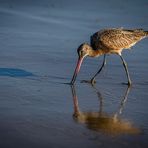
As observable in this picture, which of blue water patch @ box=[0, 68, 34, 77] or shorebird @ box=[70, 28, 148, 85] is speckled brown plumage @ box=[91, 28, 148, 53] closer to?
shorebird @ box=[70, 28, 148, 85]

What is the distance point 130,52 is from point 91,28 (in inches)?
113

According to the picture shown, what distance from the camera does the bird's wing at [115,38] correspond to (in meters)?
11.5

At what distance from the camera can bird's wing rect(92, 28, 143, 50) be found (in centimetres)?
1147

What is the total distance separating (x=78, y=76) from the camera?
1088 centimetres

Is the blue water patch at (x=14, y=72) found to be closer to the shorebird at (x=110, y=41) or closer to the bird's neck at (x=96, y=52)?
the shorebird at (x=110, y=41)

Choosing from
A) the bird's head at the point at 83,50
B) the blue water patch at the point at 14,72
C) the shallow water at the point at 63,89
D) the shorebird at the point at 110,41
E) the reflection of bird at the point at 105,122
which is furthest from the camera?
the shorebird at the point at 110,41

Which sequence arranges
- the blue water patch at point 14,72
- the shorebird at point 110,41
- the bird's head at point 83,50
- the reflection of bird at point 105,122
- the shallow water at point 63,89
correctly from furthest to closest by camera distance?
1. the shorebird at point 110,41
2. the bird's head at point 83,50
3. the blue water patch at point 14,72
4. the reflection of bird at point 105,122
5. the shallow water at point 63,89

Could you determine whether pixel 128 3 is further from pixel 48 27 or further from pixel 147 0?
pixel 48 27

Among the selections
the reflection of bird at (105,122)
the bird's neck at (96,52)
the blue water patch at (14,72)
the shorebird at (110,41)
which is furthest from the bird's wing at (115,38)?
the reflection of bird at (105,122)

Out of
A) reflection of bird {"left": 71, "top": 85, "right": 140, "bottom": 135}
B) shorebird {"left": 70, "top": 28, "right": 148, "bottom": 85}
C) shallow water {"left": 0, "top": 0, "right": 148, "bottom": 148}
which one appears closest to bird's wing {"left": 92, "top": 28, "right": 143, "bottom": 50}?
shorebird {"left": 70, "top": 28, "right": 148, "bottom": 85}

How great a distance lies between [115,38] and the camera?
37.8 feet

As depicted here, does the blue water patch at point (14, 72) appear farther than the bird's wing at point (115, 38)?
No

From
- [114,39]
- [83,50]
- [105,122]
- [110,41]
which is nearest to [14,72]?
[83,50]

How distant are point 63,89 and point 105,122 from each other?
6.46 ft
